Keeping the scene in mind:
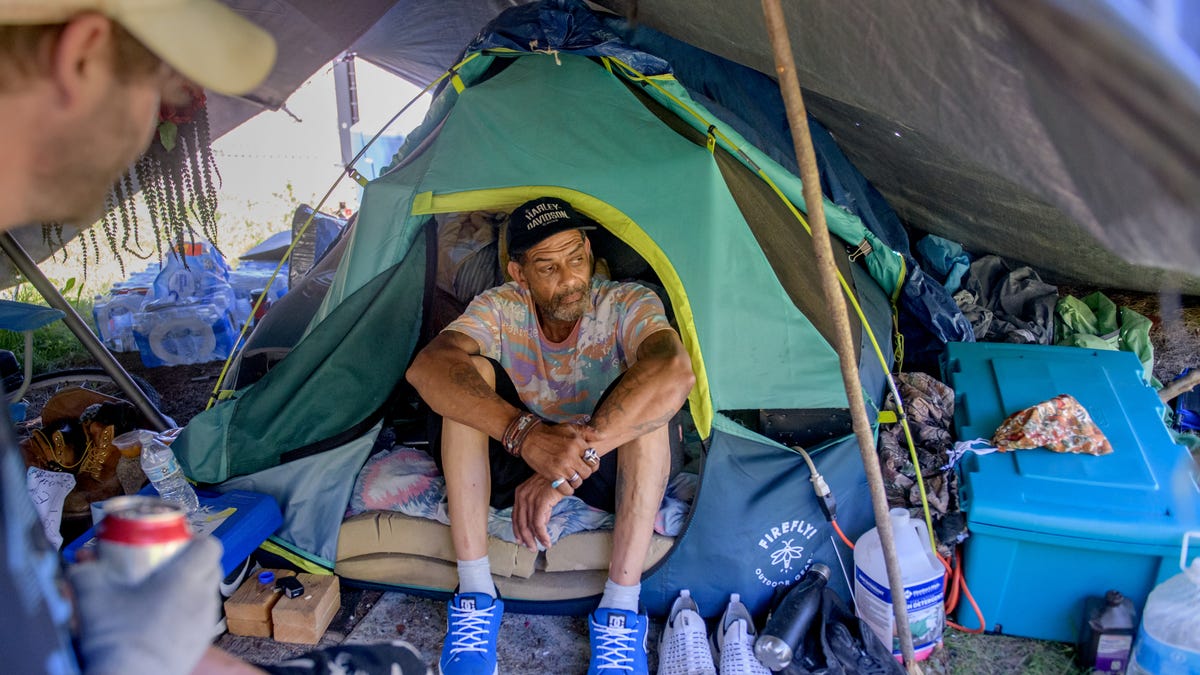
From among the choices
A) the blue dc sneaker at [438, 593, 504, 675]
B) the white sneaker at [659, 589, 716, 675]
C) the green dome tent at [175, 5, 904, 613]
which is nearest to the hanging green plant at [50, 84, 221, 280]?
the green dome tent at [175, 5, 904, 613]

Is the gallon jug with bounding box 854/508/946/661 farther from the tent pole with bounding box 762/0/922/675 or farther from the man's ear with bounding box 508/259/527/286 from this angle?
the man's ear with bounding box 508/259/527/286

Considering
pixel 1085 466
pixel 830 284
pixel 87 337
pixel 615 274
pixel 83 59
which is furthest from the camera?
pixel 87 337

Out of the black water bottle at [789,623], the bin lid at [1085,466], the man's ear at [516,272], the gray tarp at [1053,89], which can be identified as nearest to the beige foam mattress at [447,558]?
the black water bottle at [789,623]

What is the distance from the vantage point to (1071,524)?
200 centimetres

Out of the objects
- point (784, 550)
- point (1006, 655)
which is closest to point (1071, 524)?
point (1006, 655)

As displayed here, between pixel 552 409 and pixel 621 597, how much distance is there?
2.03 ft

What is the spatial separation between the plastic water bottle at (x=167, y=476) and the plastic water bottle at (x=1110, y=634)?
8.12 feet

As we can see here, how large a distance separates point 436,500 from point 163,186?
1644 mm

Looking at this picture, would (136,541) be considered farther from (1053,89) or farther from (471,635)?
(471,635)

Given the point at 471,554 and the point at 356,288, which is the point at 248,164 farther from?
the point at 471,554

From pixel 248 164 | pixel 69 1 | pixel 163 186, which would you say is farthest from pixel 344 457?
pixel 248 164

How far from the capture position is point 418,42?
4.83m

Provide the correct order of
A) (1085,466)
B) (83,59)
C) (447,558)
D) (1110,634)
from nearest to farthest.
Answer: (83,59)
(1110,634)
(1085,466)
(447,558)

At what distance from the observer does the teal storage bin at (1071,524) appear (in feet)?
6.52
